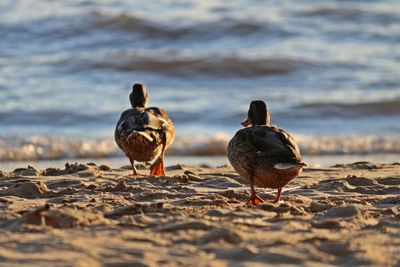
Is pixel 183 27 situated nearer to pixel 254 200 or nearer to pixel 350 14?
pixel 350 14

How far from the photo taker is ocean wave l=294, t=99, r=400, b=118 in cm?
1551

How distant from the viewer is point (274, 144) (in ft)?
24.0

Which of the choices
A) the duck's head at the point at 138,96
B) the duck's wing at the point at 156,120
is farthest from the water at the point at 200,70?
the duck's wing at the point at 156,120

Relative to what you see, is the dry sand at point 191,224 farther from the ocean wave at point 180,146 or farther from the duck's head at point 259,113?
the ocean wave at point 180,146

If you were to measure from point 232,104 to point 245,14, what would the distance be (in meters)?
8.22

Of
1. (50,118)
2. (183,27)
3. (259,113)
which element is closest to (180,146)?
(50,118)

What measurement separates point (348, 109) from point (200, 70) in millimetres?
4299

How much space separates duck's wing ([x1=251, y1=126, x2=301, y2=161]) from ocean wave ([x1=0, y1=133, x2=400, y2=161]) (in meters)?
5.52

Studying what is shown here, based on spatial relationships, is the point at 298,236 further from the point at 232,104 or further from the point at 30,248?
the point at 232,104

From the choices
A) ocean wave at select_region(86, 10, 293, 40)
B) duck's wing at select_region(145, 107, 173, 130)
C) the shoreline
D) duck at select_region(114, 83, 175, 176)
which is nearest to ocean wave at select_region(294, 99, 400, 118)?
the shoreline

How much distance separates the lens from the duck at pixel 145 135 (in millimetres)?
9344

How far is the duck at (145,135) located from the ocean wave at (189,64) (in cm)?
910

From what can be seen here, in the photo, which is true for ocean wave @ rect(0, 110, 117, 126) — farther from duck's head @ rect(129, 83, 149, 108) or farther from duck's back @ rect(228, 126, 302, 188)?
duck's back @ rect(228, 126, 302, 188)

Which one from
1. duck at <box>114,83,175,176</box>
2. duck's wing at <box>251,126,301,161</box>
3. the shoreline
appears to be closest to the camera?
duck's wing at <box>251,126,301,161</box>
